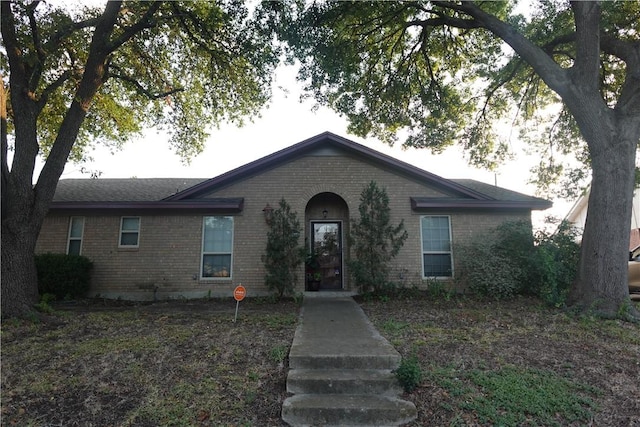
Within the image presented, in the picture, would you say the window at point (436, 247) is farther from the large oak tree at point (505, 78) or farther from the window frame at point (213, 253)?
the window frame at point (213, 253)

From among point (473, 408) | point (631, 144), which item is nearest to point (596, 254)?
point (631, 144)

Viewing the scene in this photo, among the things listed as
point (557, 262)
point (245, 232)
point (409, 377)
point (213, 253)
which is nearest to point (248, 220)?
point (245, 232)

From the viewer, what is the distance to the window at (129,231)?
35.4 ft

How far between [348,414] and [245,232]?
7.82 meters

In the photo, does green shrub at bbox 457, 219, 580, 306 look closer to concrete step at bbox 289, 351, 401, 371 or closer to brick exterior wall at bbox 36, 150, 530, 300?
brick exterior wall at bbox 36, 150, 530, 300

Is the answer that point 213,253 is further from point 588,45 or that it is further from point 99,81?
point 588,45

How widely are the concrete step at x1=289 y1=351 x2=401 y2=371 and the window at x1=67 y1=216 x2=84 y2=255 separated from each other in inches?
382

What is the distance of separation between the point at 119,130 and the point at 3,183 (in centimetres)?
733

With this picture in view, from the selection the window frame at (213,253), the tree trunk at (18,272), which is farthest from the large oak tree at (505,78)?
the tree trunk at (18,272)

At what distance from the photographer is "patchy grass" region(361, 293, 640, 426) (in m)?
3.56

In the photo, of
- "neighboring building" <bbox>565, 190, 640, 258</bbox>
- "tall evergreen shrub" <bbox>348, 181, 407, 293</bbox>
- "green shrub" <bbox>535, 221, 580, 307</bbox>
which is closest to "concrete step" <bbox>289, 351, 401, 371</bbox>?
"tall evergreen shrub" <bbox>348, 181, 407, 293</bbox>

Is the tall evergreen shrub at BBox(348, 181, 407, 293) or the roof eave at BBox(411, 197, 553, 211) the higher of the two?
the roof eave at BBox(411, 197, 553, 211)

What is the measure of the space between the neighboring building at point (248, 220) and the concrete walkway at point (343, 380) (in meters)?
5.04

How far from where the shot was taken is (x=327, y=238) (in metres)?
11.6
